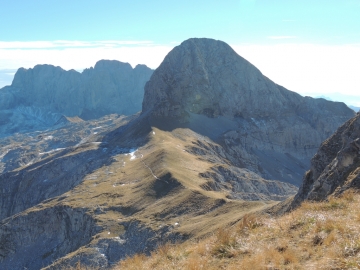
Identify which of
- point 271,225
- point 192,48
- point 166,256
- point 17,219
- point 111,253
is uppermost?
point 192,48

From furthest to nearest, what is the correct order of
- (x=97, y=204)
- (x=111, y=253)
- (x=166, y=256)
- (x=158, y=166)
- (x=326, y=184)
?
(x=158, y=166), (x=97, y=204), (x=111, y=253), (x=326, y=184), (x=166, y=256)

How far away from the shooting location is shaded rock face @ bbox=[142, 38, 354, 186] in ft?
504

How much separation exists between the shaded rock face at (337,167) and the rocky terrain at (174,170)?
839 centimetres

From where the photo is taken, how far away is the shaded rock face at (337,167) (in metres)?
24.9

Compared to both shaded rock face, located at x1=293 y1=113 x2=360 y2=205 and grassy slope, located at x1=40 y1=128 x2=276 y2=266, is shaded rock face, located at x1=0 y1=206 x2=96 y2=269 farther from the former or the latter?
shaded rock face, located at x1=293 y1=113 x2=360 y2=205

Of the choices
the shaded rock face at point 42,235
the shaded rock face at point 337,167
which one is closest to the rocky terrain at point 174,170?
the shaded rock face at point 42,235

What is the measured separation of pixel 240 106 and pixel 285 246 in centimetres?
16213

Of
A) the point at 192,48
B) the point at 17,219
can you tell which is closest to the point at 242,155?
the point at 192,48

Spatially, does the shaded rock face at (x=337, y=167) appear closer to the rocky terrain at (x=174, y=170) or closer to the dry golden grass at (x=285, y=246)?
the dry golden grass at (x=285, y=246)

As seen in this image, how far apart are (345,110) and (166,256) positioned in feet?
647

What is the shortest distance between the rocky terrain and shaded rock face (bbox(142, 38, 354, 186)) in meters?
0.53

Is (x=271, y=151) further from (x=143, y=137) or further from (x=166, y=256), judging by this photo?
(x=166, y=256)

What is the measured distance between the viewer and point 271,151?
6412 inches

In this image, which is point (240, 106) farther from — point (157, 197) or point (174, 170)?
point (157, 197)
